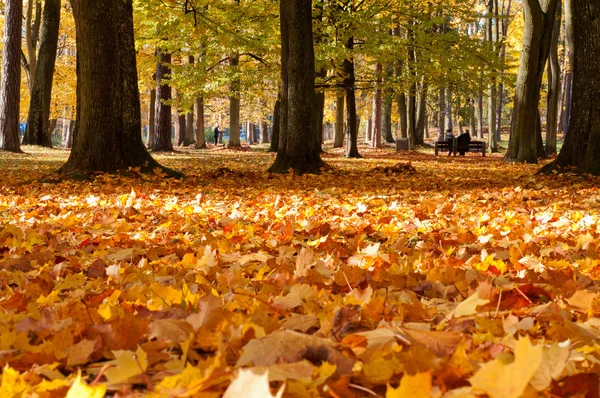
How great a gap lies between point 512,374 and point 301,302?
39.9 inches

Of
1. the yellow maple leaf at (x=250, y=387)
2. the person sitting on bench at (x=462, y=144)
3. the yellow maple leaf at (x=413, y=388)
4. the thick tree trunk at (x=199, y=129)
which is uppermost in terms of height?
the thick tree trunk at (x=199, y=129)

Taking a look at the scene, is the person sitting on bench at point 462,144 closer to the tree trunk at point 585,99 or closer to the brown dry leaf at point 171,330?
the tree trunk at point 585,99

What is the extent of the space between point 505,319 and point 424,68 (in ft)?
54.7

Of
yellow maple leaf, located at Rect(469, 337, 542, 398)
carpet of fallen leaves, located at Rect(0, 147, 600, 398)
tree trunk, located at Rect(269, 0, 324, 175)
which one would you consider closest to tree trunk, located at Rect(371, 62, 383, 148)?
tree trunk, located at Rect(269, 0, 324, 175)

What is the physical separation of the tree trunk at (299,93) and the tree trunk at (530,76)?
24.0 feet

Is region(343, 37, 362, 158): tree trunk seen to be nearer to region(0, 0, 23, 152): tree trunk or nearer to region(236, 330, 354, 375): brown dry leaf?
region(0, 0, 23, 152): tree trunk

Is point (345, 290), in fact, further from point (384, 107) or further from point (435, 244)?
point (384, 107)

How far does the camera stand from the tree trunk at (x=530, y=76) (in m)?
14.6

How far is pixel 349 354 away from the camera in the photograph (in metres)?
1.38

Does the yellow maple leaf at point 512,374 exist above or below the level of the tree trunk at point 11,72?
below

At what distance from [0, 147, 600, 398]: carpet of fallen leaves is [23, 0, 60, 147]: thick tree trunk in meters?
14.4

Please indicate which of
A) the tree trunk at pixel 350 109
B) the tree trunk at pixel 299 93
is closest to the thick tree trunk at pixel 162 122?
the tree trunk at pixel 350 109

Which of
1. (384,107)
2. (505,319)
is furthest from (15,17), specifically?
(384,107)

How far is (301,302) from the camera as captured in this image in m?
1.93
